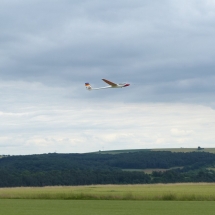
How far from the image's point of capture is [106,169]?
163875 mm

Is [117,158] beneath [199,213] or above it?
above

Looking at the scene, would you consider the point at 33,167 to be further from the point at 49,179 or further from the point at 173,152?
the point at 173,152

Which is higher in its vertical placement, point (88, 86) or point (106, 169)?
point (88, 86)

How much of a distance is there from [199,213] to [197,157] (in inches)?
6199

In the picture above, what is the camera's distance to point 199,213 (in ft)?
108

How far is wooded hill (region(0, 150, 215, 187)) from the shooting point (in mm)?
124144

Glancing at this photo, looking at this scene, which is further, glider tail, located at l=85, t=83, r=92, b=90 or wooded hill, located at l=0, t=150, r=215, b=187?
wooded hill, located at l=0, t=150, r=215, b=187

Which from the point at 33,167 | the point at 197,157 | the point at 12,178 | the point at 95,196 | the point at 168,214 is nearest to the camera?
the point at 168,214

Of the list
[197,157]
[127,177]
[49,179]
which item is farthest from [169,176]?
[197,157]

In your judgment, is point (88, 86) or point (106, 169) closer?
point (88, 86)

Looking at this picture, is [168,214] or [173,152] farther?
[173,152]

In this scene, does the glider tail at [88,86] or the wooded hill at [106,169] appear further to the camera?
the wooded hill at [106,169]

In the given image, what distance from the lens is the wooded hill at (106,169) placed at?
124144 mm

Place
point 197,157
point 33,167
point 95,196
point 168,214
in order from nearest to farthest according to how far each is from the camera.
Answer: point 168,214, point 95,196, point 33,167, point 197,157
